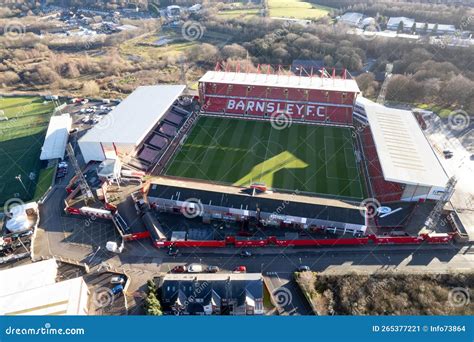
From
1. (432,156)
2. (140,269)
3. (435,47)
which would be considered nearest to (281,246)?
(140,269)

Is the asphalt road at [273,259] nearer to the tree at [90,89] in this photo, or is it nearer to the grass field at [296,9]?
the tree at [90,89]

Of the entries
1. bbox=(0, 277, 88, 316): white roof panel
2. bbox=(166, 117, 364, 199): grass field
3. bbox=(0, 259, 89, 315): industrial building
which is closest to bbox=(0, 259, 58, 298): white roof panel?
bbox=(0, 259, 89, 315): industrial building

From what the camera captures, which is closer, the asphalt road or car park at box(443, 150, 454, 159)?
the asphalt road

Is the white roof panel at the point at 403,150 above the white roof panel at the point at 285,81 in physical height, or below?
below

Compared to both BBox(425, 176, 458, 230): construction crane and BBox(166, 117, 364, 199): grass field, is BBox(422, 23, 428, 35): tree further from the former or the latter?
BBox(425, 176, 458, 230): construction crane

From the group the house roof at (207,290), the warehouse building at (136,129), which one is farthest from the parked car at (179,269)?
the warehouse building at (136,129)

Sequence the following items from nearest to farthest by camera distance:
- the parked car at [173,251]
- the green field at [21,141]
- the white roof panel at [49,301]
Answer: the white roof panel at [49,301] < the parked car at [173,251] < the green field at [21,141]

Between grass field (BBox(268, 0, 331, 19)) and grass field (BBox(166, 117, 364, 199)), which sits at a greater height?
grass field (BBox(268, 0, 331, 19))
